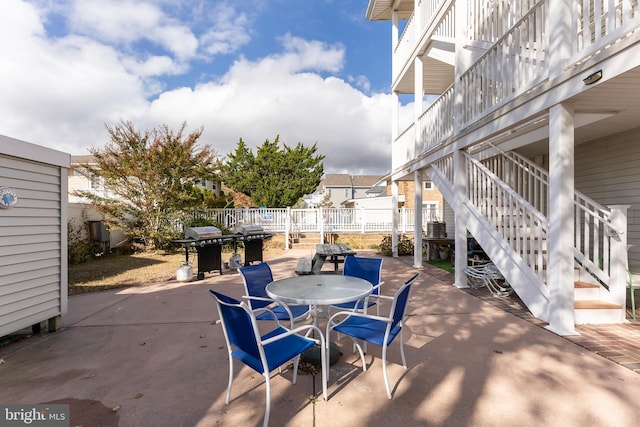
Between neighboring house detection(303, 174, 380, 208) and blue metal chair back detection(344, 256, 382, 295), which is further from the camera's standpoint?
neighboring house detection(303, 174, 380, 208)

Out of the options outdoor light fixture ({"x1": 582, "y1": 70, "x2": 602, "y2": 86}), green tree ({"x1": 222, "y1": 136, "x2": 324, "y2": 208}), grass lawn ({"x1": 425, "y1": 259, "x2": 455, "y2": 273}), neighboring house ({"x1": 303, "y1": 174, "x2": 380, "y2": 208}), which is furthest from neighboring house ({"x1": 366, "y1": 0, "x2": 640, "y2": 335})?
neighboring house ({"x1": 303, "y1": 174, "x2": 380, "y2": 208})

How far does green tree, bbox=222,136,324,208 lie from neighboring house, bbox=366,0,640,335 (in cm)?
1575

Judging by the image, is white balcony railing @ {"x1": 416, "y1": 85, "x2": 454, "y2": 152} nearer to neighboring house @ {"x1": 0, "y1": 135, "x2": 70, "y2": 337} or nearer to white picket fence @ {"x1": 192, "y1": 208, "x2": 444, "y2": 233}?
white picket fence @ {"x1": 192, "y1": 208, "x2": 444, "y2": 233}

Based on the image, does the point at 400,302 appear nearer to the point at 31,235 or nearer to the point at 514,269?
the point at 514,269

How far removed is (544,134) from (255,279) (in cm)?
555

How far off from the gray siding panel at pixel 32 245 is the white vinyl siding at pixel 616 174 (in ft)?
30.1

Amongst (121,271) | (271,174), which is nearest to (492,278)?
(121,271)

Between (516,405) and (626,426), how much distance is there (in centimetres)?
66

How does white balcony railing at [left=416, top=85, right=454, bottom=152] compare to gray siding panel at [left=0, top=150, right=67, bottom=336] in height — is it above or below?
above

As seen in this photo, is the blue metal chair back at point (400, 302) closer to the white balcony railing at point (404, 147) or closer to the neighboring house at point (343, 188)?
the white balcony railing at point (404, 147)

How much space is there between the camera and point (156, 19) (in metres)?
7.21

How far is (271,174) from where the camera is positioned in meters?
23.6

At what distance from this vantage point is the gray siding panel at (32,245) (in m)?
3.32

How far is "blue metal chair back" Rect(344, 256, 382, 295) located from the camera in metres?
3.98
